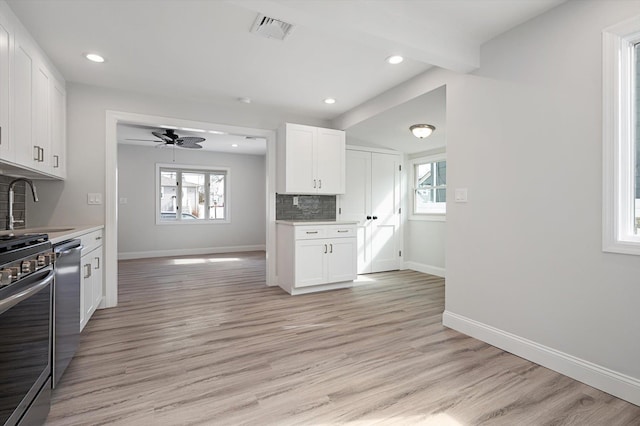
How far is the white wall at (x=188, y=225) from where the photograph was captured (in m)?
6.75

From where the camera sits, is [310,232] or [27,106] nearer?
[27,106]

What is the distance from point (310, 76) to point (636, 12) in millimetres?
2410

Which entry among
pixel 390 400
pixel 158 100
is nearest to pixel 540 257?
pixel 390 400

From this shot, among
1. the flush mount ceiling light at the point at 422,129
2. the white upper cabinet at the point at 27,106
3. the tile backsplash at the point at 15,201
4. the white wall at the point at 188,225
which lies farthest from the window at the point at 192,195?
the flush mount ceiling light at the point at 422,129

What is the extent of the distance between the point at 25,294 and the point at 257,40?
7.41 feet

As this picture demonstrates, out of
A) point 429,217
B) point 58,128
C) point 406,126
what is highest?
point 406,126

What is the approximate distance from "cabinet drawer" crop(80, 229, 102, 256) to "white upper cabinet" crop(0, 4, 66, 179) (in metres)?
0.64

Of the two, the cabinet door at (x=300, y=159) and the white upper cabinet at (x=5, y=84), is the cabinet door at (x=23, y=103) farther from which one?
the cabinet door at (x=300, y=159)

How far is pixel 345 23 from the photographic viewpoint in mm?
2029

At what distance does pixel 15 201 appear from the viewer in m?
2.98

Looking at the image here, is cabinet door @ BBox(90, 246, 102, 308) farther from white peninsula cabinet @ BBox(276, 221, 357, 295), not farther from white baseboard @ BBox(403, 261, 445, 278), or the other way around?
white baseboard @ BBox(403, 261, 445, 278)

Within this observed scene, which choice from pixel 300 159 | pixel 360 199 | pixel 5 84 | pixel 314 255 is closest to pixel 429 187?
pixel 360 199

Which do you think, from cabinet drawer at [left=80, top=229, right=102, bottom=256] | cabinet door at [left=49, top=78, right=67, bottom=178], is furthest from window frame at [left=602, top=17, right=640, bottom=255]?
cabinet door at [left=49, top=78, right=67, bottom=178]

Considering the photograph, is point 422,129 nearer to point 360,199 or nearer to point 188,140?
point 360,199
